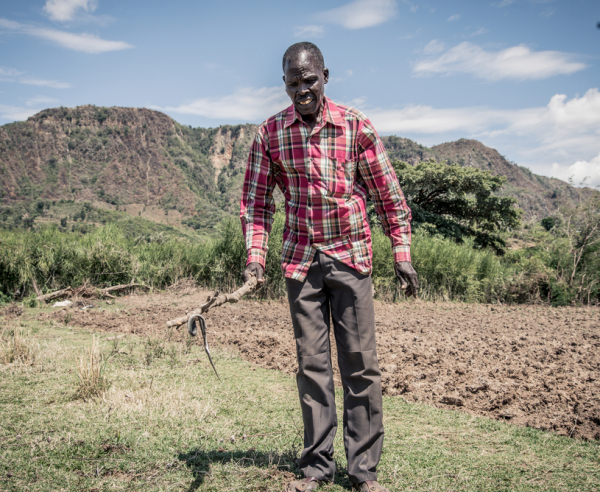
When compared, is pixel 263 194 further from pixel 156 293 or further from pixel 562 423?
pixel 156 293

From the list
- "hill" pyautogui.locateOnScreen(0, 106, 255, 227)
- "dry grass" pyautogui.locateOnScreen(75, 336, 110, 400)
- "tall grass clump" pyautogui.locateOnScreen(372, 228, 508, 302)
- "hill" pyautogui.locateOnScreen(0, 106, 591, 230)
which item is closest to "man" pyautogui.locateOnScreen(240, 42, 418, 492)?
"dry grass" pyautogui.locateOnScreen(75, 336, 110, 400)

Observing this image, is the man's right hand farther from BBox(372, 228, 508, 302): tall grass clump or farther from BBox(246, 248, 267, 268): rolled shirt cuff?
BBox(372, 228, 508, 302): tall grass clump

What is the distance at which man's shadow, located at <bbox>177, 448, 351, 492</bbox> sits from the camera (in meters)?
2.10

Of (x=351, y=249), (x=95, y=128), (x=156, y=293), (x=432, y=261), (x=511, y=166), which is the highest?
(x=95, y=128)

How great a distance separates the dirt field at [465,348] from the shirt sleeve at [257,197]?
225 centimetres

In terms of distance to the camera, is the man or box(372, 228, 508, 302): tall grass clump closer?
the man

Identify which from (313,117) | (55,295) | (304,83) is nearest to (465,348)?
(313,117)

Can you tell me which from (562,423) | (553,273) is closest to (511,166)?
(553,273)

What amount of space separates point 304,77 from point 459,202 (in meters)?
18.9

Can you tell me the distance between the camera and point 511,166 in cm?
10738

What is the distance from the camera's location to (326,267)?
6.35 ft

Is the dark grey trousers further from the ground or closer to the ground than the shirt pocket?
closer to the ground

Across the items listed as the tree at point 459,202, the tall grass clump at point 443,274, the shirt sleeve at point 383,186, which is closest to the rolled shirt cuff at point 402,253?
the shirt sleeve at point 383,186

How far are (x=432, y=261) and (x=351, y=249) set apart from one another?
829 cm
